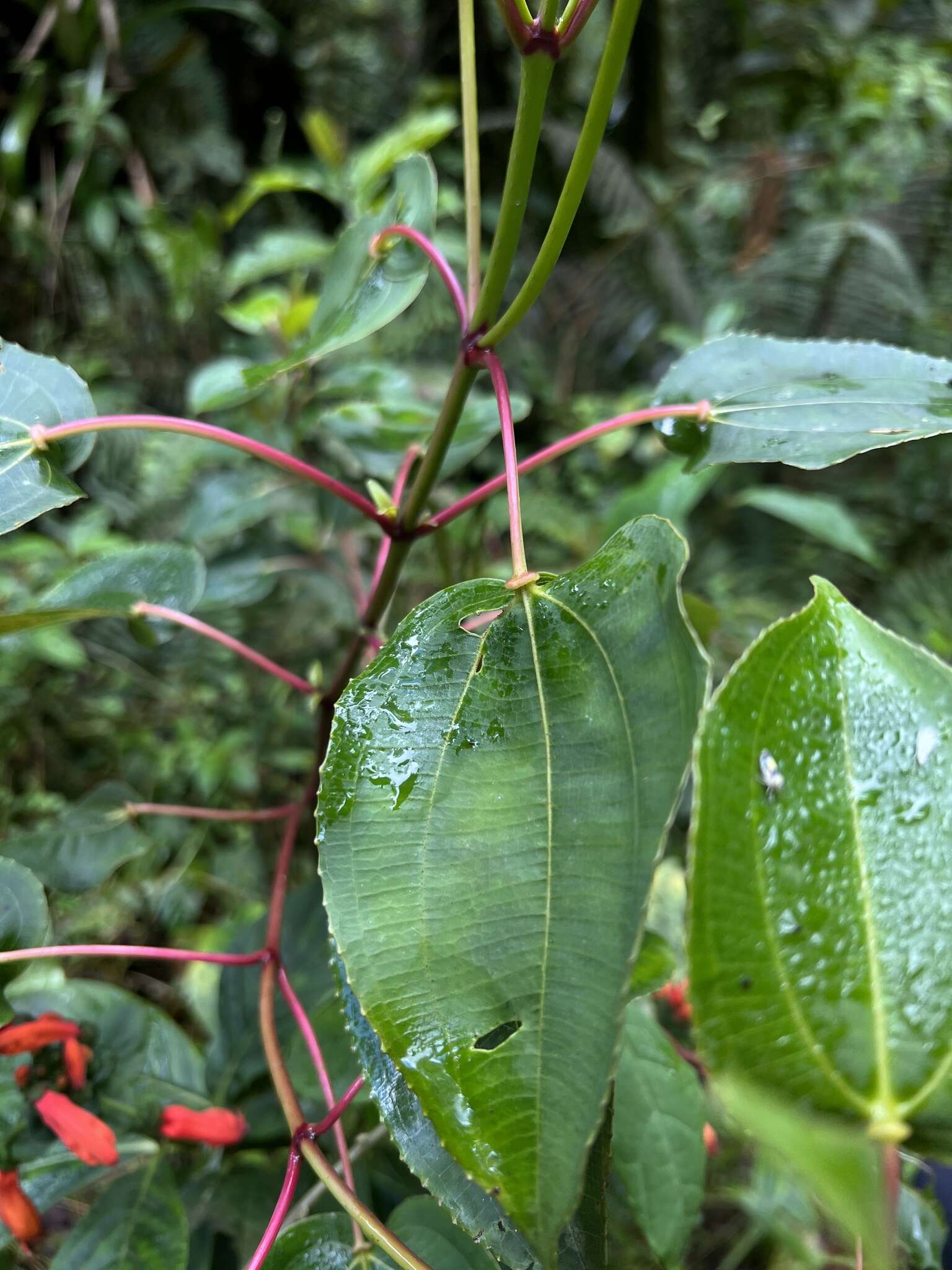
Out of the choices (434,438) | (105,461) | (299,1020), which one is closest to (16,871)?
(299,1020)

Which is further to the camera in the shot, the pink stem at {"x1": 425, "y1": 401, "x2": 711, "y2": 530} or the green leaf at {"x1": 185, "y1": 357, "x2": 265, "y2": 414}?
the green leaf at {"x1": 185, "y1": 357, "x2": 265, "y2": 414}

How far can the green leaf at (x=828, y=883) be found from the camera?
0.58 ft

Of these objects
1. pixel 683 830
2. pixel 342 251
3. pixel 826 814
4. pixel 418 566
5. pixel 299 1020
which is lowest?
pixel 683 830

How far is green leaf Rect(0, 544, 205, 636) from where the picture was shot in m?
0.45

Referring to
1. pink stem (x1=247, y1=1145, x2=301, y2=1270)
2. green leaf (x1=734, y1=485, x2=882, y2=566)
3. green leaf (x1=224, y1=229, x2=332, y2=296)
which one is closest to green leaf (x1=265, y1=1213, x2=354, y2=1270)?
pink stem (x1=247, y1=1145, x2=301, y2=1270)

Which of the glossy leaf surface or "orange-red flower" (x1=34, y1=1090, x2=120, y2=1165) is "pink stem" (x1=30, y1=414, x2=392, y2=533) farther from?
"orange-red flower" (x1=34, y1=1090, x2=120, y2=1165)

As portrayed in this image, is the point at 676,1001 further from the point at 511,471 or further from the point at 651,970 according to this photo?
the point at 511,471

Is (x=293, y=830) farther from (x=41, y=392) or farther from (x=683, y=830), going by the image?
(x=683, y=830)

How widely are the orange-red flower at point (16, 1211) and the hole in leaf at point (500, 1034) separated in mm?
324

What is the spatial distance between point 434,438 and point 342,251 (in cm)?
20

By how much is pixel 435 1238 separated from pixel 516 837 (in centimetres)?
22

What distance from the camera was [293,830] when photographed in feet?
1.58

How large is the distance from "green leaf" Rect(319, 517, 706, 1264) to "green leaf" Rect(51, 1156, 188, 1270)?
0.94 ft

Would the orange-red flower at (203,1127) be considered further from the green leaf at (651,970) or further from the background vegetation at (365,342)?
the background vegetation at (365,342)
